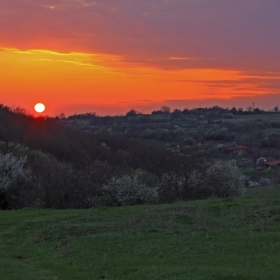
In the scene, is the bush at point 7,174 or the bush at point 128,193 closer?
the bush at point 128,193

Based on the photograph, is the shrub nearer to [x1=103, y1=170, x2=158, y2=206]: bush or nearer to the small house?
[x1=103, y1=170, x2=158, y2=206]: bush

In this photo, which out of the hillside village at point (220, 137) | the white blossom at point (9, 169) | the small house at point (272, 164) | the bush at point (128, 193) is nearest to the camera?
the bush at point (128, 193)

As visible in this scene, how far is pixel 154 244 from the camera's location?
14.6 m

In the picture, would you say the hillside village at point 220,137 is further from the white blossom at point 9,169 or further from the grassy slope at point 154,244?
the grassy slope at point 154,244

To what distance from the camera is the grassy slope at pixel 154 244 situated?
11.7 m

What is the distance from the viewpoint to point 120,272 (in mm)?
11961

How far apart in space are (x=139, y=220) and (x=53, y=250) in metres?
4.22

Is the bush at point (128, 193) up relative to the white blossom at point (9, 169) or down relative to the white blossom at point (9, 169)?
down

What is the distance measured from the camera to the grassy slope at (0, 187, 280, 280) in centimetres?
1172

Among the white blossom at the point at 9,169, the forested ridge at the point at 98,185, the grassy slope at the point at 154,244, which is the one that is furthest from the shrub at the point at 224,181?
the grassy slope at the point at 154,244

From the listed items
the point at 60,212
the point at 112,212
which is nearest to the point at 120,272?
the point at 112,212

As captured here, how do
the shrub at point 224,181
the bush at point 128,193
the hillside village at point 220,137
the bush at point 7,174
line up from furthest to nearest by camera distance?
the hillside village at point 220,137
the shrub at point 224,181
the bush at point 7,174
the bush at point 128,193

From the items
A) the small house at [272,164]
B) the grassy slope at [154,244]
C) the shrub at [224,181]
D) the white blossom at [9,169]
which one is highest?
the white blossom at [9,169]

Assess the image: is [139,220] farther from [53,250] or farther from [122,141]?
[122,141]
